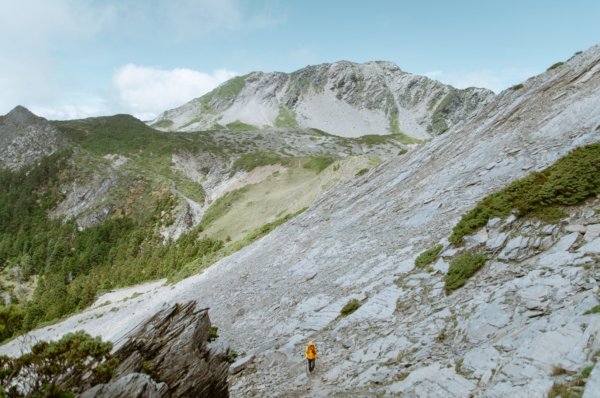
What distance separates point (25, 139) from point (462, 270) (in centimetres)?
19993

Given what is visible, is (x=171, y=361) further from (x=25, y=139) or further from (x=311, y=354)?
(x=25, y=139)

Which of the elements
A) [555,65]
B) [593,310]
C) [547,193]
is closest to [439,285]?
[547,193]

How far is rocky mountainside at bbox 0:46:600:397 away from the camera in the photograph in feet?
37.5

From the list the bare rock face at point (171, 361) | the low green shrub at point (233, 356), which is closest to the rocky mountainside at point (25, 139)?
the low green shrub at point (233, 356)

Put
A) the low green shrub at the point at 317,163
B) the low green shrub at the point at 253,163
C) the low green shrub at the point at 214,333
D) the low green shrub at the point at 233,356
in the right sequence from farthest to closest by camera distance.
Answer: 1. the low green shrub at the point at 253,163
2. the low green shrub at the point at 317,163
3. the low green shrub at the point at 214,333
4. the low green shrub at the point at 233,356

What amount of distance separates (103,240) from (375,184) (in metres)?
95.2

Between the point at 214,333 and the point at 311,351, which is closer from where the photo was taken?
the point at 311,351

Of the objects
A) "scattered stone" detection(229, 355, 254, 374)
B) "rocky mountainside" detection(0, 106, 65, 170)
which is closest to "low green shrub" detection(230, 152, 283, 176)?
"rocky mountainside" detection(0, 106, 65, 170)

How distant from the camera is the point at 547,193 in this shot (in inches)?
710

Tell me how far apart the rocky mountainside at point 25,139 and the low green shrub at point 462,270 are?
600ft

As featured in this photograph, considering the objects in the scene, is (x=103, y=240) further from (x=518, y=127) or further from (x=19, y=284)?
(x=518, y=127)

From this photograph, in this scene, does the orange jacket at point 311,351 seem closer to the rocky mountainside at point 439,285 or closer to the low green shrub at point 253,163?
the rocky mountainside at point 439,285

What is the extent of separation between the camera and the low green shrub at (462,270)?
16703 millimetres

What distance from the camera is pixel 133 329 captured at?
15.5 metres
